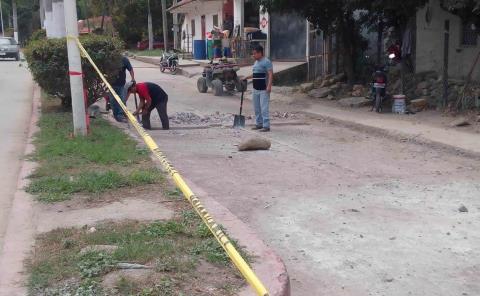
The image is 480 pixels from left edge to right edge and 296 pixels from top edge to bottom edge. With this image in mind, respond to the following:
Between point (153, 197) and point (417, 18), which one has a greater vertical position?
point (417, 18)

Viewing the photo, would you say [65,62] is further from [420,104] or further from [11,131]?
[420,104]

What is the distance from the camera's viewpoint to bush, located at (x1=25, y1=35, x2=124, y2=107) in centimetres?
1230

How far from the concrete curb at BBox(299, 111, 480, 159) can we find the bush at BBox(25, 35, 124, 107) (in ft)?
16.1

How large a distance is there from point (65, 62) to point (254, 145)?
4.87 m

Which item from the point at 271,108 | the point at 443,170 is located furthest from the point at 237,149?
the point at 271,108

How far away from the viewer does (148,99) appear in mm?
11211

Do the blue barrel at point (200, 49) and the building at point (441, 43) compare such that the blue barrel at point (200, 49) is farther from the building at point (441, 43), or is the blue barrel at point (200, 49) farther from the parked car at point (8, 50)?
the building at point (441, 43)

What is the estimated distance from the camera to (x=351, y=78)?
17547mm

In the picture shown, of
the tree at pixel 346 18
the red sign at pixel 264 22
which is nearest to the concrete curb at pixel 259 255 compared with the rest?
the tree at pixel 346 18

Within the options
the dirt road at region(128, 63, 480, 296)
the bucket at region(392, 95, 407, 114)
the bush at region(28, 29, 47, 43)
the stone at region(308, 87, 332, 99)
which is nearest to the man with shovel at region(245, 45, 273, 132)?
the dirt road at region(128, 63, 480, 296)

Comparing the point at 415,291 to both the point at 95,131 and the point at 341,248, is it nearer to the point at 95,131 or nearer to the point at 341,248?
the point at 341,248

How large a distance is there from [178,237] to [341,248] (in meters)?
Answer: 1.43

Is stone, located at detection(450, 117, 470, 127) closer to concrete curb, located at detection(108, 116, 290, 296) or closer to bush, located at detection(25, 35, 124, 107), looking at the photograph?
bush, located at detection(25, 35, 124, 107)

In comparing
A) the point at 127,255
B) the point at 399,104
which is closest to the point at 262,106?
the point at 399,104
